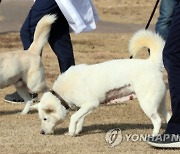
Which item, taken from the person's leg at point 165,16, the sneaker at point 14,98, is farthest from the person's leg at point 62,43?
the person's leg at point 165,16

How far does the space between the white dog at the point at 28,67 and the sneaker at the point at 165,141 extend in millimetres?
1744

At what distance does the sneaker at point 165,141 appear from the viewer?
4211mm

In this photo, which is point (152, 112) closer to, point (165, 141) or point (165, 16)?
point (165, 141)

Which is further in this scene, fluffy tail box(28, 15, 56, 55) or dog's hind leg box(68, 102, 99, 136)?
fluffy tail box(28, 15, 56, 55)

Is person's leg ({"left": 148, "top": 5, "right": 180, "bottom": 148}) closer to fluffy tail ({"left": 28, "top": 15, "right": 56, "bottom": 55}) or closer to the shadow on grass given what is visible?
the shadow on grass

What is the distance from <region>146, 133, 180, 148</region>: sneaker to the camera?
4211 millimetres

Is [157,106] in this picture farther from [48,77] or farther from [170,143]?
[48,77]

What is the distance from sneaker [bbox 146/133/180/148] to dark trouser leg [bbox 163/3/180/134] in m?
0.04

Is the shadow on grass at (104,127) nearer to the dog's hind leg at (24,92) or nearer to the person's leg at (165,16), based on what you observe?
the dog's hind leg at (24,92)

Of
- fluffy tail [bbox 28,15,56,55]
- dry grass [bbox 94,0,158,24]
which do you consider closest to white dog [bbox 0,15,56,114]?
fluffy tail [bbox 28,15,56,55]

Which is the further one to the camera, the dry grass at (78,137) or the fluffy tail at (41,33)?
the fluffy tail at (41,33)

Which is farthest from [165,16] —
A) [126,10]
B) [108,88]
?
[126,10]

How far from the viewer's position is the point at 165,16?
6.57 m

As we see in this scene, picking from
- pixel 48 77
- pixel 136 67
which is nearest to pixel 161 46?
pixel 136 67
